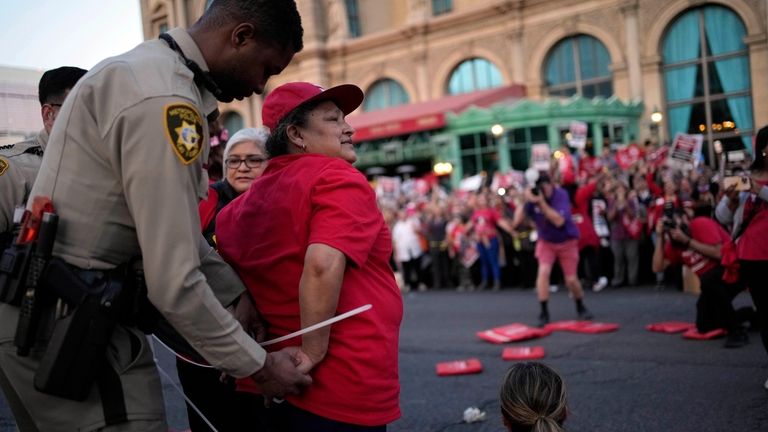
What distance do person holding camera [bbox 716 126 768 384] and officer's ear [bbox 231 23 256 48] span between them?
4.28 m

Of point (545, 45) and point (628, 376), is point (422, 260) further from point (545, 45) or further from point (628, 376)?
point (545, 45)

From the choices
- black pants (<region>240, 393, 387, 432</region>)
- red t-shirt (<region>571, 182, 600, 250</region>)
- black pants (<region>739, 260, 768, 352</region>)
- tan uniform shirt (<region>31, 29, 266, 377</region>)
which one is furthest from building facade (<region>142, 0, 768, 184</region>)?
tan uniform shirt (<region>31, 29, 266, 377</region>)

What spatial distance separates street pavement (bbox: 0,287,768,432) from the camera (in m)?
4.84

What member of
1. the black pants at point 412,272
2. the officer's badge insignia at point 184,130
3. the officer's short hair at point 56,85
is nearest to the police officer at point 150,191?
the officer's badge insignia at point 184,130

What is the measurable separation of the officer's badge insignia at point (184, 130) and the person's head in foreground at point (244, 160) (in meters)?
1.81

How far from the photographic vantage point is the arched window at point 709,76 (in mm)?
23281

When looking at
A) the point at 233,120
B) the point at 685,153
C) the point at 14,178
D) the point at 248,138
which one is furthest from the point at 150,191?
the point at 233,120

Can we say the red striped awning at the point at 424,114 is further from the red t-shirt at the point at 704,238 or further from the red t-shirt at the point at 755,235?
A: the red t-shirt at the point at 755,235

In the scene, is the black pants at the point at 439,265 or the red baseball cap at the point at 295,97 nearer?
the red baseball cap at the point at 295,97

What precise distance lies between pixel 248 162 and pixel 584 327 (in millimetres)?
5559

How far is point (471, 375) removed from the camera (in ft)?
21.1

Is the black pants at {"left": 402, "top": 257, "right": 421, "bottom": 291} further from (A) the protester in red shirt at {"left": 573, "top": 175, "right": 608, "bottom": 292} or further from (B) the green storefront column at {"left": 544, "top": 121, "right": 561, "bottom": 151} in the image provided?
(B) the green storefront column at {"left": 544, "top": 121, "right": 561, "bottom": 151}

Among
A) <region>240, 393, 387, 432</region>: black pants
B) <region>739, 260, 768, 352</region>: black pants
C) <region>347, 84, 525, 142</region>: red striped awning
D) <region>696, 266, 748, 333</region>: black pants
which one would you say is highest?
<region>347, 84, 525, 142</region>: red striped awning

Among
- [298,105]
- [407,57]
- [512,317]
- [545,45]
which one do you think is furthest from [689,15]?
[298,105]
